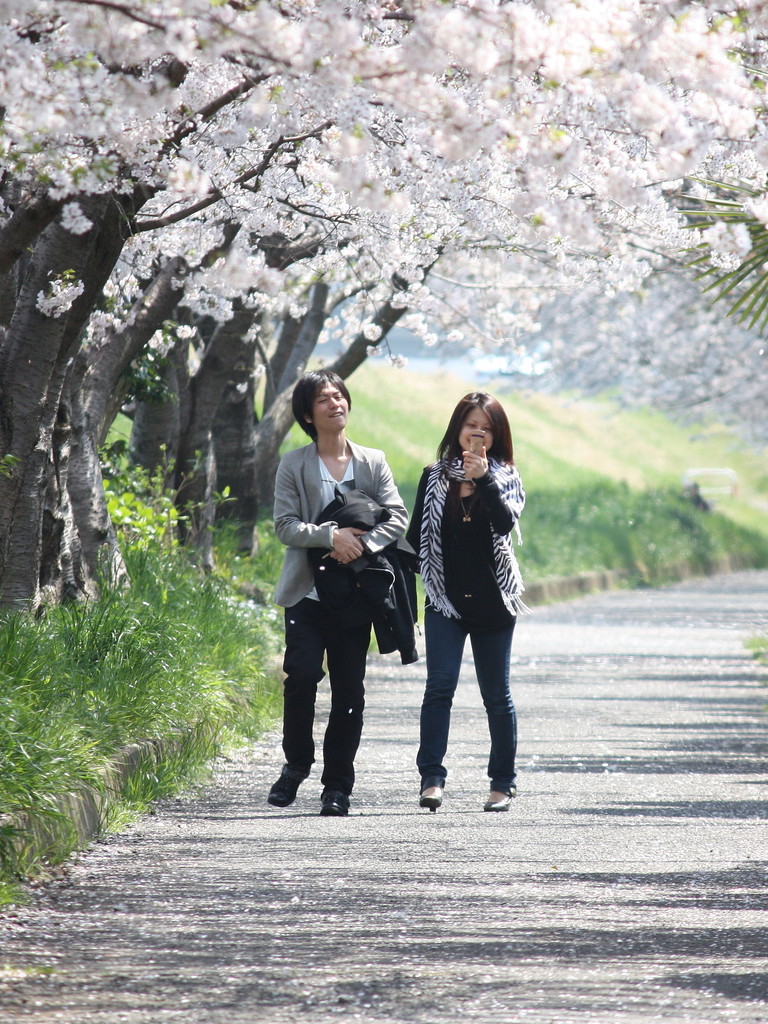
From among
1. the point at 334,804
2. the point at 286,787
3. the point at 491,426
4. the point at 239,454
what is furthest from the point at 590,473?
the point at 334,804

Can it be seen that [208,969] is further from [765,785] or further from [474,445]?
[765,785]

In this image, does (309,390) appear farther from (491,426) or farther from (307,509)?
(491,426)

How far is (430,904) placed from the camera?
502 centimetres

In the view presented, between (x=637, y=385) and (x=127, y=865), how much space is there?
2902cm

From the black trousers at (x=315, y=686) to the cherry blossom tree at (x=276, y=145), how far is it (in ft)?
4.40

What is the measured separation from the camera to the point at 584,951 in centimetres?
446

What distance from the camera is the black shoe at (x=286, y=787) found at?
683 centimetres

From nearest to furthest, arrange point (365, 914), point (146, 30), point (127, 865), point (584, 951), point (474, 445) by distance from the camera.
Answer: point (146, 30) < point (584, 951) < point (365, 914) < point (127, 865) < point (474, 445)

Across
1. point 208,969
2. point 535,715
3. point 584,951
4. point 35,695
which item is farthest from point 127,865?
point 535,715

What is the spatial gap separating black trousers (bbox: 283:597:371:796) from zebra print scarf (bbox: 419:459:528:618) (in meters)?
0.35

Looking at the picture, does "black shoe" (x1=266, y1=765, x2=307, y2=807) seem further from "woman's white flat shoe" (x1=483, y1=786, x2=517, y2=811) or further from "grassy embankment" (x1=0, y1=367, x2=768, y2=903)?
"woman's white flat shoe" (x1=483, y1=786, x2=517, y2=811)

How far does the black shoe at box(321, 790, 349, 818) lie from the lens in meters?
6.65

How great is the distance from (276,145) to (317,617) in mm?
2056

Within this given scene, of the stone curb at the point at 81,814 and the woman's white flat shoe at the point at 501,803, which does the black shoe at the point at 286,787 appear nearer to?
the stone curb at the point at 81,814
